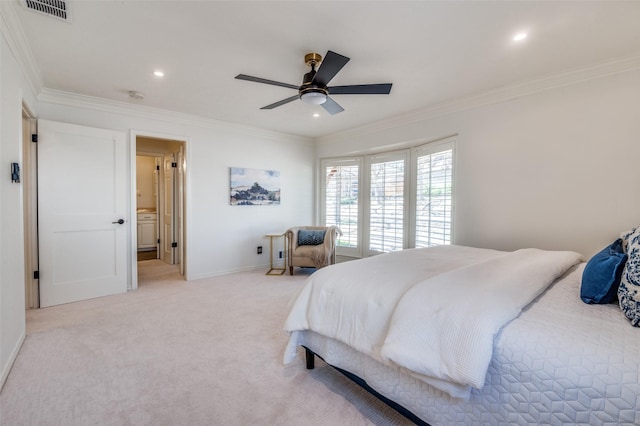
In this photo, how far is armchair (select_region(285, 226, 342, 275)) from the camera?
4492 millimetres

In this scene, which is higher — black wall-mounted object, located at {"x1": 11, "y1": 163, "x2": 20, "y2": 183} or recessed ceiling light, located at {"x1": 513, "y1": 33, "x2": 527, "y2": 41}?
recessed ceiling light, located at {"x1": 513, "y1": 33, "x2": 527, "y2": 41}

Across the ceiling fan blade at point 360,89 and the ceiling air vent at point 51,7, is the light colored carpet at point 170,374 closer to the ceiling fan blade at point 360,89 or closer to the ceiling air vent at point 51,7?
the ceiling fan blade at point 360,89

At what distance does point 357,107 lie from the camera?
3852 mm

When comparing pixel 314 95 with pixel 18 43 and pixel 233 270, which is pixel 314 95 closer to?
pixel 18 43

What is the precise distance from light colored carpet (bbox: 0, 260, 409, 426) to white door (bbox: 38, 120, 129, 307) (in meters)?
0.36

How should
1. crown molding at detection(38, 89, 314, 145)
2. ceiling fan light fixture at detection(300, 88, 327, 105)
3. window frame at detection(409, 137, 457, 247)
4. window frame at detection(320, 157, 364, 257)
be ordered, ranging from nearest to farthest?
1. ceiling fan light fixture at detection(300, 88, 327, 105)
2. crown molding at detection(38, 89, 314, 145)
3. window frame at detection(409, 137, 457, 247)
4. window frame at detection(320, 157, 364, 257)

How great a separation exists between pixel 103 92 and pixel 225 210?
2.17m

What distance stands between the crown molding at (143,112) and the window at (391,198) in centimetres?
153

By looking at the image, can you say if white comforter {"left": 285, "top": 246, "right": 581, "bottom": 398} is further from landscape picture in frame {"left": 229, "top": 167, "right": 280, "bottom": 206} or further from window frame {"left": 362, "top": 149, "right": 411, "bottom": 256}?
landscape picture in frame {"left": 229, "top": 167, "right": 280, "bottom": 206}

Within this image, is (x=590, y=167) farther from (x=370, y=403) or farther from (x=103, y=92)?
(x=103, y=92)

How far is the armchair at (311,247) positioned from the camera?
4.49m

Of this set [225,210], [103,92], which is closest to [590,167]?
[225,210]

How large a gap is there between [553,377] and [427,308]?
1.56 ft

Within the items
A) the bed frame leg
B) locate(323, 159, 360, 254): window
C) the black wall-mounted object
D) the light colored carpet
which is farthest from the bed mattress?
locate(323, 159, 360, 254): window
